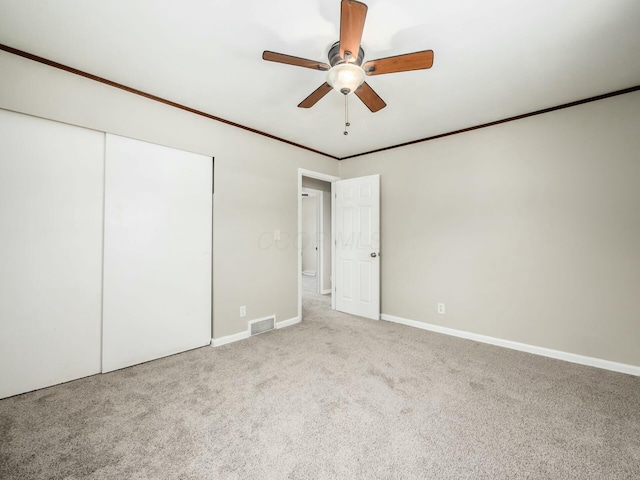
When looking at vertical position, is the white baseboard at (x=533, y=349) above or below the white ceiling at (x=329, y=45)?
below

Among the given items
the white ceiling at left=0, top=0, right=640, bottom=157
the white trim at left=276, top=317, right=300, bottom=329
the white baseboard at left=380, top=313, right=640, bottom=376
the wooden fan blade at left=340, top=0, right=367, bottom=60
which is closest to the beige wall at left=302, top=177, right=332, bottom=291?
the white trim at left=276, top=317, right=300, bottom=329

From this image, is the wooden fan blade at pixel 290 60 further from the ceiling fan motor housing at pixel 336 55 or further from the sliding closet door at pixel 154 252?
the sliding closet door at pixel 154 252

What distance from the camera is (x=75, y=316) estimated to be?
7.41 ft

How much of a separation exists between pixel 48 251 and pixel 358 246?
343 centimetres

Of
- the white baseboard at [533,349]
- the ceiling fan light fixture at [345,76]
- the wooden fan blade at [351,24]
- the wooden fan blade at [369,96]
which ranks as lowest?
the white baseboard at [533,349]

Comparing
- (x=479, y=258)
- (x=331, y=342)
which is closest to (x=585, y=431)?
(x=479, y=258)

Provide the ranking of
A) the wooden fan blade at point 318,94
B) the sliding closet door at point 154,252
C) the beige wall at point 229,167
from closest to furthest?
the wooden fan blade at point 318,94, the beige wall at point 229,167, the sliding closet door at point 154,252

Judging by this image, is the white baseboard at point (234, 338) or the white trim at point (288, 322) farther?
the white trim at point (288, 322)

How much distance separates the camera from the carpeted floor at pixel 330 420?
1441 millimetres

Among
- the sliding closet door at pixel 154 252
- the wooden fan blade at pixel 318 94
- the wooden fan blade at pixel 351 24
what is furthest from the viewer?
the sliding closet door at pixel 154 252

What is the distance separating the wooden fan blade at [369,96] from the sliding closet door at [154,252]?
1858 millimetres

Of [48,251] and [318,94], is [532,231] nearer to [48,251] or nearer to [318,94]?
[318,94]

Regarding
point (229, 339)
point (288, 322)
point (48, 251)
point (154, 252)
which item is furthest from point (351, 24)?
point (288, 322)

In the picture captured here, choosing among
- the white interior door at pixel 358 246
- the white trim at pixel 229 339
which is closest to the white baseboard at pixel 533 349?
the white interior door at pixel 358 246
